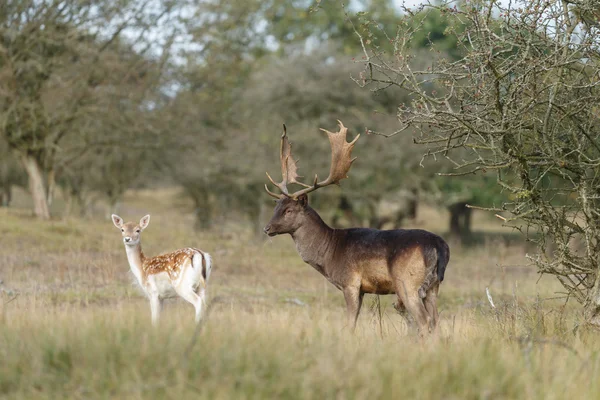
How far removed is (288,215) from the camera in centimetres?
977

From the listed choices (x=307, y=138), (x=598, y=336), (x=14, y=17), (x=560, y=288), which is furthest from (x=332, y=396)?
(x=307, y=138)

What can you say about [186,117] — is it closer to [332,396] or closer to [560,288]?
[560,288]

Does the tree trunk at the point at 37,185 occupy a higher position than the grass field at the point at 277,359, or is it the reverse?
the tree trunk at the point at 37,185

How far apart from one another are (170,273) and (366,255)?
242 cm

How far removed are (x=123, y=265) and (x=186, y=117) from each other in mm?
9542

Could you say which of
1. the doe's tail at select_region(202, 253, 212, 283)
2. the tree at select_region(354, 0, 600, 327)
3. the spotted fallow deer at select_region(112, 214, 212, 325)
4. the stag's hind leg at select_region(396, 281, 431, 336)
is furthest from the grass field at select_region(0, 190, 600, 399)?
the doe's tail at select_region(202, 253, 212, 283)

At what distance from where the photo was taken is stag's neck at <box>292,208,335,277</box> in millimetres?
9505

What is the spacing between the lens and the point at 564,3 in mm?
8367

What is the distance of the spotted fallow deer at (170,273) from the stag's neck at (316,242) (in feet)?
3.87

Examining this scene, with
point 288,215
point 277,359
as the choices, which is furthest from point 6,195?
point 277,359

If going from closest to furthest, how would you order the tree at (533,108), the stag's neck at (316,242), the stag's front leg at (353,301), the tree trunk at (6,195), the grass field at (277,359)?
the grass field at (277,359) → the tree at (533,108) → the stag's front leg at (353,301) → the stag's neck at (316,242) → the tree trunk at (6,195)

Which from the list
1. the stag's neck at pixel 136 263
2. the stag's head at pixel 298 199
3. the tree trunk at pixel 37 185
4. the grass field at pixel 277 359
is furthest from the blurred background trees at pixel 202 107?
the grass field at pixel 277 359

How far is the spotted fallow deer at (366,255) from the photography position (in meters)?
8.58

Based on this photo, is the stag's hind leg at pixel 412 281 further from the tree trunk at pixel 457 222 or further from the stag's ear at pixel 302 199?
the tree trunk at pixel 457 222
